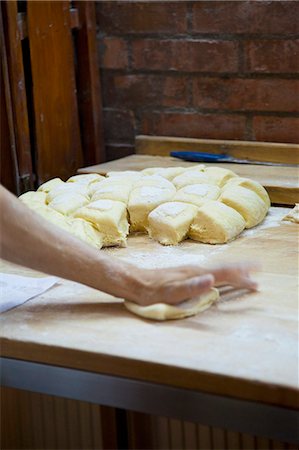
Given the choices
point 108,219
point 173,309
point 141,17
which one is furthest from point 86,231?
point 141,17

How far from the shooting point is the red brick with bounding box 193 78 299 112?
2119mm

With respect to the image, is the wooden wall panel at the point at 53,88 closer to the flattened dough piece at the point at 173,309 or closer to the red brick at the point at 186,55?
the red brick at the point at 186,55

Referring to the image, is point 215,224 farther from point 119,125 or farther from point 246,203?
point 119,125

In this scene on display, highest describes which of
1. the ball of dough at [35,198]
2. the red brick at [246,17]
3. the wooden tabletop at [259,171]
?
the red brick at [246,17]

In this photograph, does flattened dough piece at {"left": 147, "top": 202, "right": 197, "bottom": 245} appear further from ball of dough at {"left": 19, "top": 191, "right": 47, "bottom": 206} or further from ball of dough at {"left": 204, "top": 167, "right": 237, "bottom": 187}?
ball of dough at {"left": 19, "top": 191, "right": 47, "bottom": 206}

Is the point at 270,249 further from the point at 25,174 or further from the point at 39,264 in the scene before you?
the point at 25,174

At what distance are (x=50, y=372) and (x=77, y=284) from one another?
0.84 ft

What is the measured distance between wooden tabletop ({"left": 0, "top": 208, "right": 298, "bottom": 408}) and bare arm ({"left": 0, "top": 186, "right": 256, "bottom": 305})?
4 centimetres

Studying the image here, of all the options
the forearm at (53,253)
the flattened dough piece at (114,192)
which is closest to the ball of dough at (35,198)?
the flattened dough piece at (114,192)

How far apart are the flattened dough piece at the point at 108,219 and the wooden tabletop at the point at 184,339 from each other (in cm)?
17

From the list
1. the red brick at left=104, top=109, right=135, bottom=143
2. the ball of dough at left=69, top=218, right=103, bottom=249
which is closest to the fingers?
the ball of dough at left=69, top=218, right=103, bottom=249

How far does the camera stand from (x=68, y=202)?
69.0 inches

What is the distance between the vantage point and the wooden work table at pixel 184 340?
111cm

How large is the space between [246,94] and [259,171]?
260 mm
